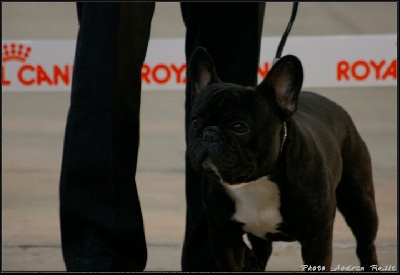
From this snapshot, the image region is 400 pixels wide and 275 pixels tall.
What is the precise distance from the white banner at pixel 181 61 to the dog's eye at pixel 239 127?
9.96ft

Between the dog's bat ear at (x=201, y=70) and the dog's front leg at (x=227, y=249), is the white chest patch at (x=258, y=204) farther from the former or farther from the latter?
the dog's bat ear at (x=201, y=70)

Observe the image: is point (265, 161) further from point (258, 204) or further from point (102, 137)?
point (102, 137)

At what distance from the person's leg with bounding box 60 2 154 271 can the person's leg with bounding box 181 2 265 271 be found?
12.9 inches

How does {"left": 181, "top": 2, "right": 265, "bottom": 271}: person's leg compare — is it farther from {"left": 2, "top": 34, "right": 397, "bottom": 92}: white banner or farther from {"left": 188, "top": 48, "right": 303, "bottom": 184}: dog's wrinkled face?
{"left": 2, "top": 34, "right": 397, "bottom": 92}: white banner

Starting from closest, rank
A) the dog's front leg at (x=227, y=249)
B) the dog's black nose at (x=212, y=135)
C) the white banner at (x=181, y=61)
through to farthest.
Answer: the dog's black nose at (x=212, y=135) → the dog's front leg at (x=227, y=249) → the white banner at (x=181, y=61)

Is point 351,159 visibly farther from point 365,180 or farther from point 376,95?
point 376,95

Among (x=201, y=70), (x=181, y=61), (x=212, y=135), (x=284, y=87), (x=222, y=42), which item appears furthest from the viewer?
(x=181, y=61)

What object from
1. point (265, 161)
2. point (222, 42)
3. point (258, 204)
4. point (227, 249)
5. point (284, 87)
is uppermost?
point (222, 42)

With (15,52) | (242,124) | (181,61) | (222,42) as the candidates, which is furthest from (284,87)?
(15,52)

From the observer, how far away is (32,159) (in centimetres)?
534

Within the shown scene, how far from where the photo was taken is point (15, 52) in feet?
18.5

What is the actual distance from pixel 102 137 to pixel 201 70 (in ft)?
1.18

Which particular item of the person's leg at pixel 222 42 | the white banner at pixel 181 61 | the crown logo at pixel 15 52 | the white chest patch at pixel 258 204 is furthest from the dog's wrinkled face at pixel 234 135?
the crown logo at pixel 15 52

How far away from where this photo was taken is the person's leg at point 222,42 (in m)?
2.98
